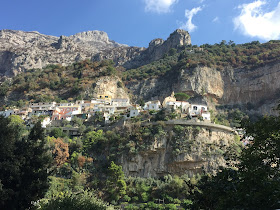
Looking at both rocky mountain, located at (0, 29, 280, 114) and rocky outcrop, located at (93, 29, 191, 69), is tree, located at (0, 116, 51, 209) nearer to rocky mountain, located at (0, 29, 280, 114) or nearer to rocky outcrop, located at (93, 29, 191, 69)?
rocky mountain, located at (0, 29, 280, 114)

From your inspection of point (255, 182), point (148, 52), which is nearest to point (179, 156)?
point (255, 182)

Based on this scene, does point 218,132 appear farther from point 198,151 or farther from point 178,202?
point 178,202

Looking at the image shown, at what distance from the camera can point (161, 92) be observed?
70562mm

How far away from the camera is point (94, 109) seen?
5350 cm

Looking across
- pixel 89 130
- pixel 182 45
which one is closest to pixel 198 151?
pixel 89 130

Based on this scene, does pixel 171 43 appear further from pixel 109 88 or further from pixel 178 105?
pixel 178 105

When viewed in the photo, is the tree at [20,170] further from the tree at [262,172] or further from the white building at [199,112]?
the white building at [199,112]

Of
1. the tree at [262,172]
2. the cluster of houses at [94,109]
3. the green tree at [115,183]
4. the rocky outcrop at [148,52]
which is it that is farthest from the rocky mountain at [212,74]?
the tree at [262,172]

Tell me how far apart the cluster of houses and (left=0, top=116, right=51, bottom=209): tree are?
30.2 m

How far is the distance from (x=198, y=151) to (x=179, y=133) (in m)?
3.37

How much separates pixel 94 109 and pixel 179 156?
23.3 m

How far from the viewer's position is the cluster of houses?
47344 mm

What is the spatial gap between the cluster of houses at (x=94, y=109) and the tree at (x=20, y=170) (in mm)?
30156

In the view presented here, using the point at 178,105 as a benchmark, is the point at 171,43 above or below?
above
